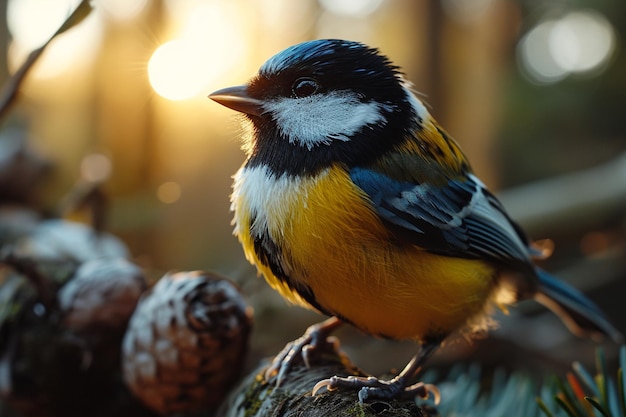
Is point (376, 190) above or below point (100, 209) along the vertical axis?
above

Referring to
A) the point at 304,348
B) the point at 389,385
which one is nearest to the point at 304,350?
the point at 304,348

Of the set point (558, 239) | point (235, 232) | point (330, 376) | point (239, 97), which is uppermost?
point (239, 97)

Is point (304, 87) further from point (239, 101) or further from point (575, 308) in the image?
point (575, 308)

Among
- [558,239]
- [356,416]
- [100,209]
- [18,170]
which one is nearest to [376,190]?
[356,416]

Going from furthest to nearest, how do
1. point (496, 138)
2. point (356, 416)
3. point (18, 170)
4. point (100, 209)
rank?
point (496, 138), point (18, 170), point (100, 209), point (356, 416)

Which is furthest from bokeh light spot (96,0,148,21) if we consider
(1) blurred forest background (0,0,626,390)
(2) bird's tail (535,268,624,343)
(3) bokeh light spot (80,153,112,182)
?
(2) bird's tail (535,268,624,343)

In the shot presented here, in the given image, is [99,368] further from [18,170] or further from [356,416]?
[18,170]

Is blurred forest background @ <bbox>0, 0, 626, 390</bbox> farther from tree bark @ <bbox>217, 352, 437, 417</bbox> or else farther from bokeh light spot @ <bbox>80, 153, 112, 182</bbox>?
tree bark @ <bbox>217, 352, 437, 417</bbox>
